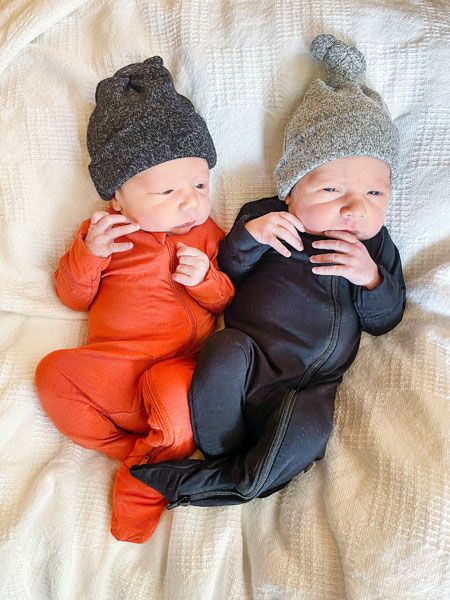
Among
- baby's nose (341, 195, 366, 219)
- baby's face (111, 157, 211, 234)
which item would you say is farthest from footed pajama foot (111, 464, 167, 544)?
baby's nose (341, 195, 366, 219)

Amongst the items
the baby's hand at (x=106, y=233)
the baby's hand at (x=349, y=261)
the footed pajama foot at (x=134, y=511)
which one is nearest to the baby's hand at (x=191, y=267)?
the baby's hand at (x=106, y=233)

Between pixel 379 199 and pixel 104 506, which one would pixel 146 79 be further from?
pixel 104 506

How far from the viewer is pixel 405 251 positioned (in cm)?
118

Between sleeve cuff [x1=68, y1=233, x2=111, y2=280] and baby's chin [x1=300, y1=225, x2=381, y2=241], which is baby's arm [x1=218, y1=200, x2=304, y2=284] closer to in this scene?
baby's chin [x1=300, y1=225, x2=381, y2=241]

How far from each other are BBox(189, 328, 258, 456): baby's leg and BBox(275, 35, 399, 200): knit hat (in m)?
0.32

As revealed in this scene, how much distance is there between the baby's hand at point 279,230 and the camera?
1105 millimetres

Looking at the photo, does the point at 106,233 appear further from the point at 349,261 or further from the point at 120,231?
the point at 349,261

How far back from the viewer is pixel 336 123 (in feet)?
3.49

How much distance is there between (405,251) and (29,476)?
825 mm

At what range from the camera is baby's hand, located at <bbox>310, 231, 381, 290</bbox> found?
106 centimetres

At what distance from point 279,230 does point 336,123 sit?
0.21 metres

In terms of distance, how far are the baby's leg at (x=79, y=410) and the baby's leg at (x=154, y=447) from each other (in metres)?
0.08

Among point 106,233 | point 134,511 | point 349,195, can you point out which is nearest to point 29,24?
point 106,233

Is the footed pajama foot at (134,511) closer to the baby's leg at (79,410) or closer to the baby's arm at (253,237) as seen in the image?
the baby's leg at (79,410)
